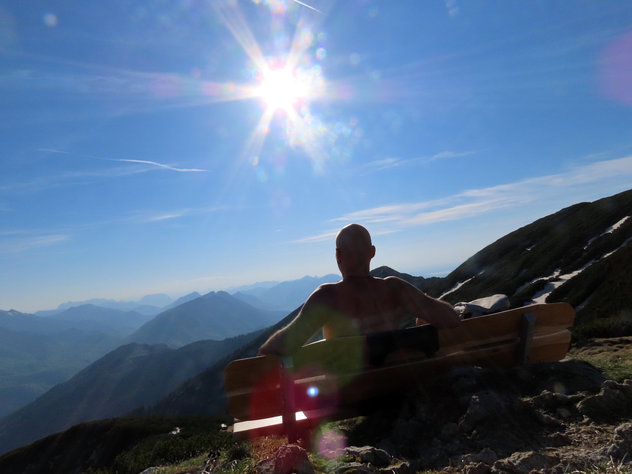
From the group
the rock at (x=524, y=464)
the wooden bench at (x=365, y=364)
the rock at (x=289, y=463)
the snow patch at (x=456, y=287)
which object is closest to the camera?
the rock at (x=524, y=464)

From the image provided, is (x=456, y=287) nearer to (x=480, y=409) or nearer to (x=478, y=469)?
(x=480, y=409)

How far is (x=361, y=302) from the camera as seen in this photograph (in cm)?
514

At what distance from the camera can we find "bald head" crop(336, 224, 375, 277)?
5.07m

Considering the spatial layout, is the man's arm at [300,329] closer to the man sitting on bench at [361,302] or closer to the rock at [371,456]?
the man sitting on bench at [361,302]

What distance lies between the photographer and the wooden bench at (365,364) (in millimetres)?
4242

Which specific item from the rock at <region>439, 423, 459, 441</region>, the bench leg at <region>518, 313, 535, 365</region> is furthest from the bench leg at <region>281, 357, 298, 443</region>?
the bench leg at <region>518, 313, 535, 365</region>

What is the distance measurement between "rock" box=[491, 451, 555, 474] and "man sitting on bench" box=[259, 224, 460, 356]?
5.71ft

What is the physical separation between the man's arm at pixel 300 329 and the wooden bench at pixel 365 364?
0.11 meters

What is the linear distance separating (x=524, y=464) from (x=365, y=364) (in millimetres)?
1830

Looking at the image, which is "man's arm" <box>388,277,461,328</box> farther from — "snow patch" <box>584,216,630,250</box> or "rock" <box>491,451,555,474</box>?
"snow patch" <box>584,216,630,250</box>

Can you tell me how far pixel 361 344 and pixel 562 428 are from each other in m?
2.24

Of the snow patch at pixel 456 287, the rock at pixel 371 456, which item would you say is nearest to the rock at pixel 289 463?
the rock at pixel 371 456

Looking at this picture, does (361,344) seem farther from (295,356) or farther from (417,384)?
(417,384)

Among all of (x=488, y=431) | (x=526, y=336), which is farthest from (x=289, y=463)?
(x=526, y=336)
